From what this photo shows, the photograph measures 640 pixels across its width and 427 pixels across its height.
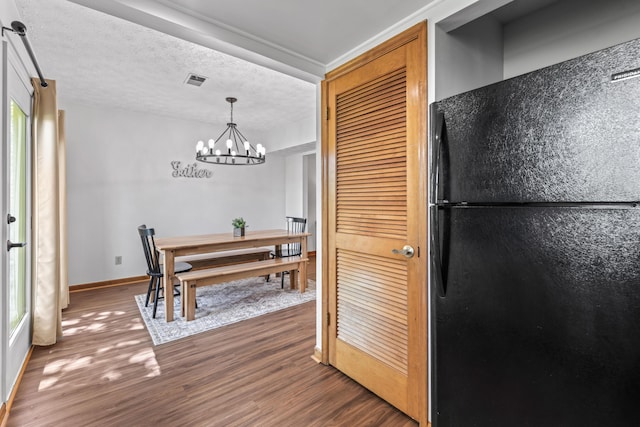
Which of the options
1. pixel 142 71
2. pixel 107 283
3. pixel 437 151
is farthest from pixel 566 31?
pixel 107 283

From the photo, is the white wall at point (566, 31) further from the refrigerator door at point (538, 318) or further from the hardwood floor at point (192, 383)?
the hardwood floor at point (192, 383)

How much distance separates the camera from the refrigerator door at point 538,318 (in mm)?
792

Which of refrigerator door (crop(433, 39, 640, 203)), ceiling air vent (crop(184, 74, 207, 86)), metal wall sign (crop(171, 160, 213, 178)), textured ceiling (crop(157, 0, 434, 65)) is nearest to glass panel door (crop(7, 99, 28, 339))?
ceiling air vent (crop(184, 74, 207, 86))

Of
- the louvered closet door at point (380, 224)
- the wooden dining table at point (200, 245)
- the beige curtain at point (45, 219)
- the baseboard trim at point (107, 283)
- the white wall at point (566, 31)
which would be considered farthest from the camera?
the baseboard trim at point (107, 283)

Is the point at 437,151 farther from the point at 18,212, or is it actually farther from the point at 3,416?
the point at 18,212

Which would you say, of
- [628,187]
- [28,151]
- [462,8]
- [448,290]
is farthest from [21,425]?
[462,8]

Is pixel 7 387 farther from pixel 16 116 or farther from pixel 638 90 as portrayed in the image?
A: pixel 638 90

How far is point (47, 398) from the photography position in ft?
6.40

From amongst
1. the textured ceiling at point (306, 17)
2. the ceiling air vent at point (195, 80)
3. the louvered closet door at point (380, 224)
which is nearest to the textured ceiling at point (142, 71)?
the ceiling air vent at point (195, 80)

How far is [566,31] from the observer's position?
1.69 metres

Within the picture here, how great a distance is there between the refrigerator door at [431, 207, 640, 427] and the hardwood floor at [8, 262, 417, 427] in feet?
2.80

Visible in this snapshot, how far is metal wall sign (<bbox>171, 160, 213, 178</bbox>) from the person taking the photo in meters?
5.06

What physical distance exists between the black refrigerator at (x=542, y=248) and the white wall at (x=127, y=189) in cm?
481

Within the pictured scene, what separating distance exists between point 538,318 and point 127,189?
5.21m
